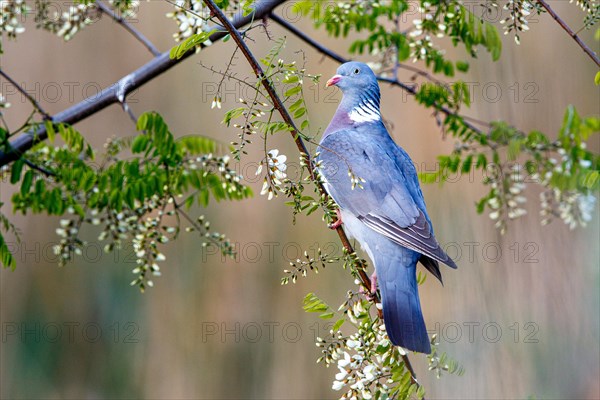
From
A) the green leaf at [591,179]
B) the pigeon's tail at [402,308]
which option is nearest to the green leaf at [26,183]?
the pigeon's tail at [402,308]

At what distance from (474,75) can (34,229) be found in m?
2.92

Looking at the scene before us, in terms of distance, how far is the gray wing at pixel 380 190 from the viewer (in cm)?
260

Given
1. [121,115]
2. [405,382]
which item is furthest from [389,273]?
[121,115]

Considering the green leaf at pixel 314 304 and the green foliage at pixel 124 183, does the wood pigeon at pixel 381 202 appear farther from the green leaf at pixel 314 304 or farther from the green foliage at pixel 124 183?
the green foliage at pixel 124 183

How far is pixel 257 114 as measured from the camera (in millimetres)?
1914

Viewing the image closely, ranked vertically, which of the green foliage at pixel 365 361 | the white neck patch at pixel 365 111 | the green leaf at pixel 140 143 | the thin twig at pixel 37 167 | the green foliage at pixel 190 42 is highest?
the white neck patch at pixel 365 111

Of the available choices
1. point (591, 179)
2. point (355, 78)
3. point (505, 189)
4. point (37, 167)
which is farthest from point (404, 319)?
point (37, 167)

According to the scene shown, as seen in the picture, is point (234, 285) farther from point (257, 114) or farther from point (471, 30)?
point (257, 114)

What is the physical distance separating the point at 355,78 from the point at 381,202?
2.41 ft

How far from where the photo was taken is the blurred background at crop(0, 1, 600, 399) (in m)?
4.12

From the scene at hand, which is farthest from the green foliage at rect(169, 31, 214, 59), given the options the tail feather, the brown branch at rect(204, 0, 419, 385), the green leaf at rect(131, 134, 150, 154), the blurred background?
the blurred background

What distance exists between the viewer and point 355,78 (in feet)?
10.5

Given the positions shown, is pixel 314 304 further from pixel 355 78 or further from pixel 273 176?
pixel 355 78

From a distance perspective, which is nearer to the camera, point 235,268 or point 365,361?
point 365,361
